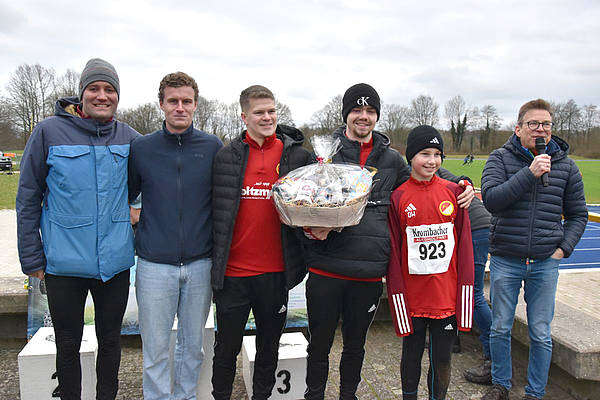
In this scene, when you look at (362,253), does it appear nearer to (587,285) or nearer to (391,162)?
(391,162)

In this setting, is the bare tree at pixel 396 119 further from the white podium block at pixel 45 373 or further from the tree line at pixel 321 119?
the white podium block at pixel 45 373

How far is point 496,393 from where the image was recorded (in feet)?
11.0

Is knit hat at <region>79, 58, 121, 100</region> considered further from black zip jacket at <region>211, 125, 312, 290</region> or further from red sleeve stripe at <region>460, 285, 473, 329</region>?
red sleeve stripe at <region>460, 285, 473, 329</region>

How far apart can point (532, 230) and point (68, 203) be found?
328 centimetres

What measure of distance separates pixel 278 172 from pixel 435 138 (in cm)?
111

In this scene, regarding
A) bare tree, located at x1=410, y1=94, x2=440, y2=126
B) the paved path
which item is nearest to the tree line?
bare tree, located at x1=410, y1=94, x2=440, y2=126

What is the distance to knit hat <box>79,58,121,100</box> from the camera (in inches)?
109

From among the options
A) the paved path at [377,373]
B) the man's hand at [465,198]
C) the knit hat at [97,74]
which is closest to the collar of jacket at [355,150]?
the man's hand at [465,198]

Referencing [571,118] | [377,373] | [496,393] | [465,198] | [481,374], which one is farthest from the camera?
[571,118]

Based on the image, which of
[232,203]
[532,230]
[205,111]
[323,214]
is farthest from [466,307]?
[205,111]

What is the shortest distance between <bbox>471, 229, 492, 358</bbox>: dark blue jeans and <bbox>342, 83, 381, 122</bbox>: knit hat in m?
1.96

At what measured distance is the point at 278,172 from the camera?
293 centimetres

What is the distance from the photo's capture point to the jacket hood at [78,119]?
2.79 metres

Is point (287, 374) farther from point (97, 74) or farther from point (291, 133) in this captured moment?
point (97, 74)
